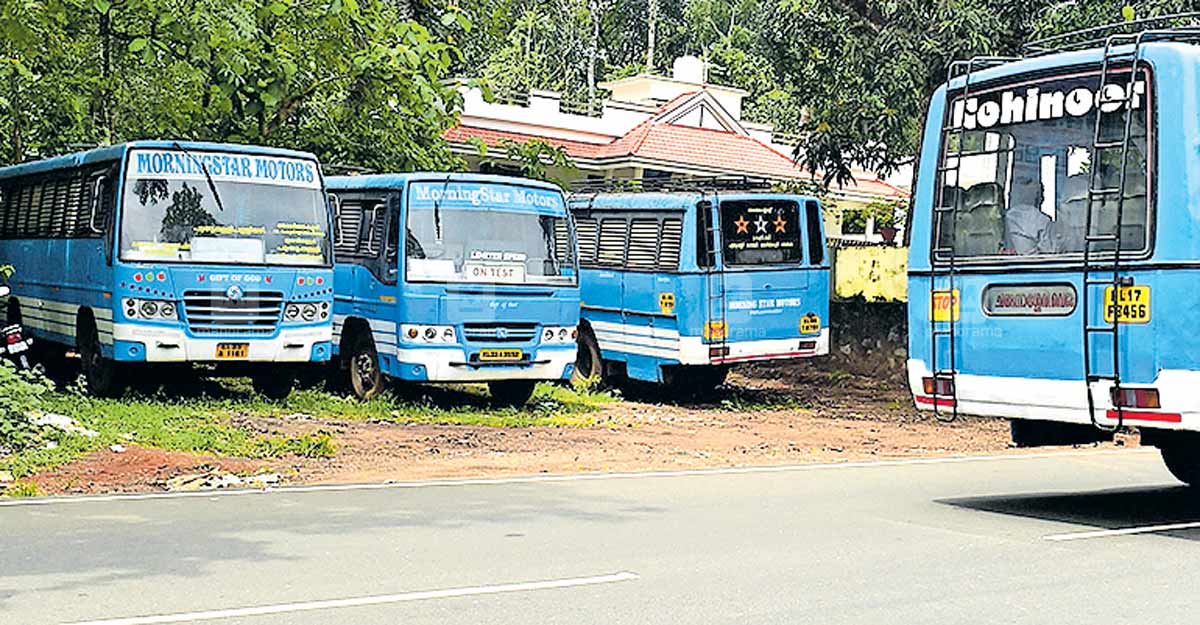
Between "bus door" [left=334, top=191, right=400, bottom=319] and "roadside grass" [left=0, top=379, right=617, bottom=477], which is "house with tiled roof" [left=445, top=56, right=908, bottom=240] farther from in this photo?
"roadside grass" [left=0, top=379, right=617, bottom=477]

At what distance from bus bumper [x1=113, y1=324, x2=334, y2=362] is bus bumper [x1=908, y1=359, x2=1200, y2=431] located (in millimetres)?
8427

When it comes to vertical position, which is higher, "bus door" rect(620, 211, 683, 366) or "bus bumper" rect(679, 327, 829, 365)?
"bus door" rect(620, 211, 683, 366)

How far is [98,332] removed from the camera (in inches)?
745

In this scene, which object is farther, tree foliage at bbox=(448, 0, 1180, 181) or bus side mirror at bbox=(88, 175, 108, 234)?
tree foliage at bbox=(448, 0, 1180, 181)

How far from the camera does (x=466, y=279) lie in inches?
758

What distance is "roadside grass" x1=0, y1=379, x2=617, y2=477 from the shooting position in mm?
15703

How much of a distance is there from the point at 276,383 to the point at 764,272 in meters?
6.16

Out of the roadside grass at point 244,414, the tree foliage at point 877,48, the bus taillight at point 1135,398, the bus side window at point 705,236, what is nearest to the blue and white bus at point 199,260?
the roadside grass at point 244,414

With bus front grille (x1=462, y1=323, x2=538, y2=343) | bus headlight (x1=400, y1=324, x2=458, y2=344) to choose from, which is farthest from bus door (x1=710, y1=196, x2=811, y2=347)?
bus headlight (x1=400, y1=324, x2=458, y2=344)

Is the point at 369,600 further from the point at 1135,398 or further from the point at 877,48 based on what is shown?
the point at 877,48

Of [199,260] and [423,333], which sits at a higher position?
[199,260]

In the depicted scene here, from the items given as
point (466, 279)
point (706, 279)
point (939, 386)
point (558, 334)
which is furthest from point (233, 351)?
point (939, 386)

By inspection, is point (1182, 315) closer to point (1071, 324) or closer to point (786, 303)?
point (1071, 324)

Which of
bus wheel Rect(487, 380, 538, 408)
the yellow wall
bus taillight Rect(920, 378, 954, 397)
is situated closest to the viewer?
bus taillight Rect(920, 378, 954, 397)
